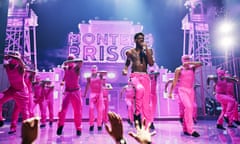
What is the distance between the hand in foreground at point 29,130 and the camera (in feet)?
4.25

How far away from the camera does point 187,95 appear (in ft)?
17.5

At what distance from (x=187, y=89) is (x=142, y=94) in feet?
5.28

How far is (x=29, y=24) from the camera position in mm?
15188

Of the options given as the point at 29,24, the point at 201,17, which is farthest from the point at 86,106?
the point at 201,17

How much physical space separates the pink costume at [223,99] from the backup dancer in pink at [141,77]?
3.89 metres

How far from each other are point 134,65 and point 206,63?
1320 cm

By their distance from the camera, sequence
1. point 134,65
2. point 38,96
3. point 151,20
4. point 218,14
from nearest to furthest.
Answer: point 134,65, point 38,96, point 218,14, point 151,20

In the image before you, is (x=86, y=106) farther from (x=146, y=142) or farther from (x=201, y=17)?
(x=146, y=142)

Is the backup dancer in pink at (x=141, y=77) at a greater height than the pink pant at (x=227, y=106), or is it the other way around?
the backup dancer in pink at (x=141, y=77)

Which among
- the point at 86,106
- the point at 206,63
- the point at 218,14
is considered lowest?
the point at 86,106

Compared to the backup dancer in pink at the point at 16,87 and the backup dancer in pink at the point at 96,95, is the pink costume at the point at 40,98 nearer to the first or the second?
the backup dancer in pink at the point at 96,95

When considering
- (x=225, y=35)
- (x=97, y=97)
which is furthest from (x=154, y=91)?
(x=225, y=35)

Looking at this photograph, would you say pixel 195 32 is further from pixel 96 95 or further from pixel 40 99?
pixel 40 99

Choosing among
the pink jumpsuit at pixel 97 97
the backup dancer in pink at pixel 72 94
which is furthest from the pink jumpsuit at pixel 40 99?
the backup dancer in pink at pixel 72 94
